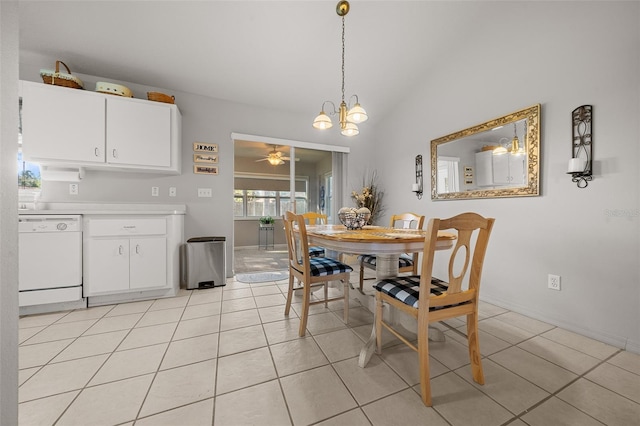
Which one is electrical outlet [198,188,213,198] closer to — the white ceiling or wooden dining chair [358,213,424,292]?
the white ceiling

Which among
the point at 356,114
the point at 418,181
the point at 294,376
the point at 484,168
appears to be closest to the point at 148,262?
the point at 294,376

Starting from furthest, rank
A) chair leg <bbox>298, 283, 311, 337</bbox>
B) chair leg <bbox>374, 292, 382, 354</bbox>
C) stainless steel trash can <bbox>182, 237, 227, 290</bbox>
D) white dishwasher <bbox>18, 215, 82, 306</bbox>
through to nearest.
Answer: stainless steel trash can <bbox>182, 237, 227, 290</bbox>, white dishwasher <bbox>18, 215, 82, 306</bbox>, chair leg <bbox>298, 283, 311, 337</bbox>, chair leg <bbox>374, 292, 382, 354</bbox>

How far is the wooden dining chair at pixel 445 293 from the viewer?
112cm

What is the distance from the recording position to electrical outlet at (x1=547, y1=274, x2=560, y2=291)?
1.94 metres

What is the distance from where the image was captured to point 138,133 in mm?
2602

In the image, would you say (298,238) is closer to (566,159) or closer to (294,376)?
(294,376)

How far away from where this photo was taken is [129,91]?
8.55ft

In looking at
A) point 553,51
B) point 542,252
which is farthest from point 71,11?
point 542,252

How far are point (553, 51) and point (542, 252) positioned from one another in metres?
1.72

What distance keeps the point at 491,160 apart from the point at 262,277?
3135mm

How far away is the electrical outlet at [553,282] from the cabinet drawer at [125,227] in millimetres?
3742

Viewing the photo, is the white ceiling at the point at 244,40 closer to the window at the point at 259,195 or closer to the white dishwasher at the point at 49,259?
the white dishwasher at the point at 49,259

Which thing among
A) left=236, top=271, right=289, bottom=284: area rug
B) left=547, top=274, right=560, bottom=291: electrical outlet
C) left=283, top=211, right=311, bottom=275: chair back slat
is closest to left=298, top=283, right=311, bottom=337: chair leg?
left=283, top=211, right=311, bottom=275: chair back slat

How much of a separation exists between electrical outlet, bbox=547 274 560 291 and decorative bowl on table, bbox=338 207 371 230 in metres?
1.66
